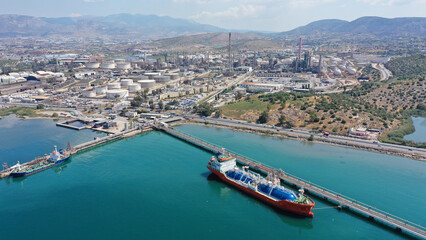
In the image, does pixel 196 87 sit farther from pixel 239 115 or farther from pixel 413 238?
pixel 413 238

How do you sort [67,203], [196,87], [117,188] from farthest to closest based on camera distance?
[196,87]
[117,188]
[67,203]

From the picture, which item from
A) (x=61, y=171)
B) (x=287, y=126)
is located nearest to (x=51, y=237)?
(x=61, y=171)

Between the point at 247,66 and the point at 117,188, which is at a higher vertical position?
the point at 247,66

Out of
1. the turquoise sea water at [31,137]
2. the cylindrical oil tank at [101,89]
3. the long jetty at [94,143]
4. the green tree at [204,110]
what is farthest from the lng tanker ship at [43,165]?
the cylindrical oil tank at [101,89]

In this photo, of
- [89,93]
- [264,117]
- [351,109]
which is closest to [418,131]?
[351,109]

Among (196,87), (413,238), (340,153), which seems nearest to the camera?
(413,238)

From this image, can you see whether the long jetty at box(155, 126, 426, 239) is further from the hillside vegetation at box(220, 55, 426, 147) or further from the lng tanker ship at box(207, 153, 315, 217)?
the hillside vegetation at box(220, 55, 426, 147)

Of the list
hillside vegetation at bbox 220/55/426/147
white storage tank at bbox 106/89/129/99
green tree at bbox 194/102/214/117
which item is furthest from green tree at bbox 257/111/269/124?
white storage tank at bbox 106/89/129/99
